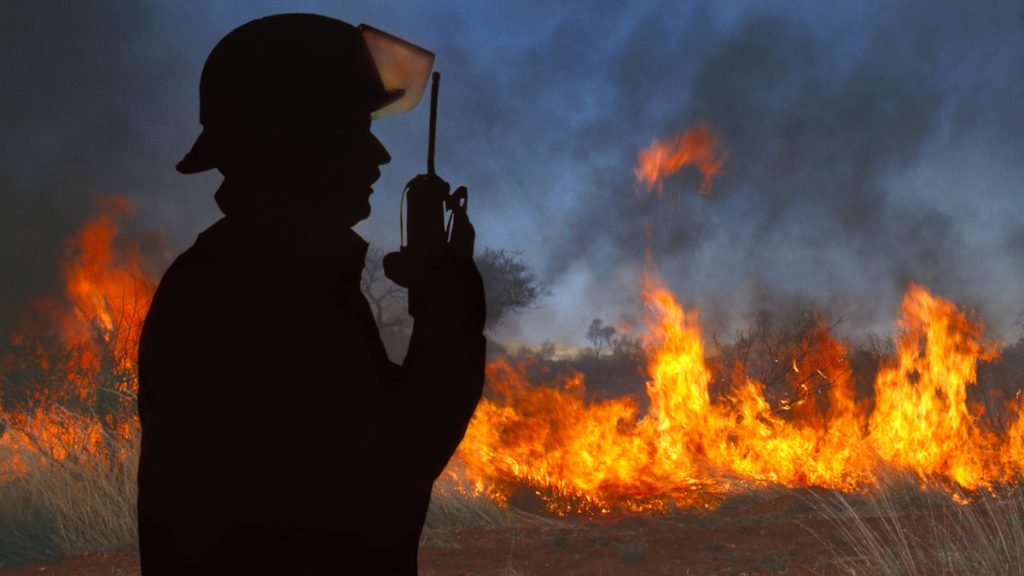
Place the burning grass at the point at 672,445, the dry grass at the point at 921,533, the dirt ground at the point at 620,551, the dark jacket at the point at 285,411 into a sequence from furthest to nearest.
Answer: the burning grass at the point at 672,445 → the dirt ground at the point at 620,551 → the dry grass at the point at 921,533 → the dark jacket at the point at 285,411

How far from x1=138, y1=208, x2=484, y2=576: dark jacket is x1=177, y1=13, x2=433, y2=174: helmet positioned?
8.0 inches

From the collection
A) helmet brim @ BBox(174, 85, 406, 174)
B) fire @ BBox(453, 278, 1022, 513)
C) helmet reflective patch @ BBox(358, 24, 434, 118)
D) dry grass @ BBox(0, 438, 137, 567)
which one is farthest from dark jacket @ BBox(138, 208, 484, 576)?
fire @ BBox(453, 278, 1022, 513)

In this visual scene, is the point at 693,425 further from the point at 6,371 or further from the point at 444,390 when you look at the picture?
the point at 6,371

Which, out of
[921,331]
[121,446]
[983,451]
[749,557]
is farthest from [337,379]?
[983,451]

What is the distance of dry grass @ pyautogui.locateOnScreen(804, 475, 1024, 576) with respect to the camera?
5219mm

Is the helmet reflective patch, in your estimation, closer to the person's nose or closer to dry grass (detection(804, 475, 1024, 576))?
the person's nose

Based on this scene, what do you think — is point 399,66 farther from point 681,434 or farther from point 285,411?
point 681,434

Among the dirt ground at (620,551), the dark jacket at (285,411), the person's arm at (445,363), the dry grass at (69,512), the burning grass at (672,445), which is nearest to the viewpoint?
the dark jacket at (285,411)

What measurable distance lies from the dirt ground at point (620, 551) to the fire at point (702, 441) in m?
1.46

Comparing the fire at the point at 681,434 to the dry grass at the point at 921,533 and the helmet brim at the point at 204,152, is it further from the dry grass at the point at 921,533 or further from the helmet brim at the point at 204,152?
the helmet brim at the point at 204,152

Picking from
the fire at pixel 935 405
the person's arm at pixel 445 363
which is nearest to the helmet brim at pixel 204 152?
the person's arm at pixel 445 363

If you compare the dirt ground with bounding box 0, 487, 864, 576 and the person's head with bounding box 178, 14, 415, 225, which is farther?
the dirt ground with bounding box 0, 487, 864, 576

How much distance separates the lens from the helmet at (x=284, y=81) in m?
1.55

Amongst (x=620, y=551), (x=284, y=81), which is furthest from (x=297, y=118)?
(x=620, y=551)
